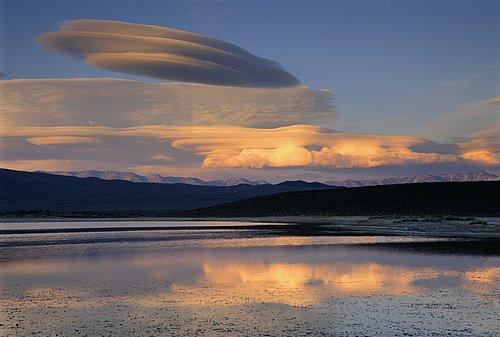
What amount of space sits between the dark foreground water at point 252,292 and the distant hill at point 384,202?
7233 cm

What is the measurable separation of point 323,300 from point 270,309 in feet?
7.11

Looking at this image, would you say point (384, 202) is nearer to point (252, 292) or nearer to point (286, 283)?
point (286, 283)

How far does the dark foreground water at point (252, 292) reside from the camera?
14.8 m

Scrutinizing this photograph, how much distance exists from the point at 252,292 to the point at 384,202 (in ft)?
321

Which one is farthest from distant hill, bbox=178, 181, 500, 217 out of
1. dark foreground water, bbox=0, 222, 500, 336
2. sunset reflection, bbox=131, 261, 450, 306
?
sunset reflection, bbox=131, 261, 450, 306

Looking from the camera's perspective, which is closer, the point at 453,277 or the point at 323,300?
the point at 323,300

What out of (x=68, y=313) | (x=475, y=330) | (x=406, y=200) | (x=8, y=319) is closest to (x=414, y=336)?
(x=475, y=330)

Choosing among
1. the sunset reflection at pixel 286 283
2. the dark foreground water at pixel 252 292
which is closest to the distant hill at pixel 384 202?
the dark foreground water at pixel 252 292

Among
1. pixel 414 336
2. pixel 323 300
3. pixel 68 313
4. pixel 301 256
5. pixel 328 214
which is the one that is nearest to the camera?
pixel 414 336

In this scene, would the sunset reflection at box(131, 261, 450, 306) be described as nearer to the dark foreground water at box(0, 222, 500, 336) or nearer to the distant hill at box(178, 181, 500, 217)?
the dark foreground water at box(0, 222, 500, 336)

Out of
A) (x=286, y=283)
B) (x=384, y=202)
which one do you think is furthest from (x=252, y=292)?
(x=384, y=202)

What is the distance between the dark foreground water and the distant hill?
7233cm

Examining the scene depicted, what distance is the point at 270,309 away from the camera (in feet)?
55.7

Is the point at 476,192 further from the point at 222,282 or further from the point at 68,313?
the point at 68,313
